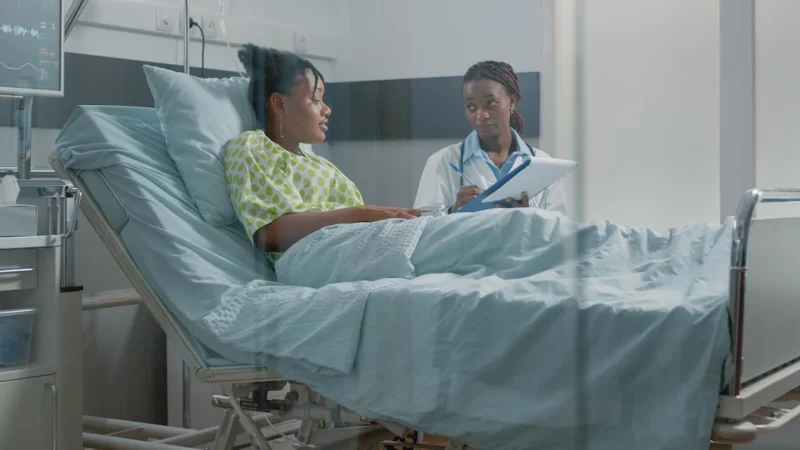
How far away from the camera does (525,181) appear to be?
1.40m

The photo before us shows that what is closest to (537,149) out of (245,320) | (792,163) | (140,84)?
(792,163)

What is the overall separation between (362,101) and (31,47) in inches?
32.2

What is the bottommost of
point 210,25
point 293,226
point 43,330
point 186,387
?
point 186,387

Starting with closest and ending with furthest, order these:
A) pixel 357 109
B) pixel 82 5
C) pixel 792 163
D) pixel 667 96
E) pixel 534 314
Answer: pixel 667 96 < pixel 534 314 < pixel 792 163 < pixel 357 109 < pixel 82 5

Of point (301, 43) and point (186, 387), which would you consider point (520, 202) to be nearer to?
point (301, 43)

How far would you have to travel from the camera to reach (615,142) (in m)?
1.03

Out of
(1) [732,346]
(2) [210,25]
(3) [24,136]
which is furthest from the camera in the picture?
(2) [210,25]

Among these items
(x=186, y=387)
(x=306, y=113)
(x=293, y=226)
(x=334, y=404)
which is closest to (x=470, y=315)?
(x=334, y=404)

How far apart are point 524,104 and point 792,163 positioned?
0.59m

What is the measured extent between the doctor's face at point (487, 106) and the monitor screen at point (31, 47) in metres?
1.09

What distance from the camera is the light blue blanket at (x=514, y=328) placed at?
45.2 inches

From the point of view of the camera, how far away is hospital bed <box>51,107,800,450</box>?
44.5 inches

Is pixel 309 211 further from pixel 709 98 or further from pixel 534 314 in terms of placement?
pixel 709 98

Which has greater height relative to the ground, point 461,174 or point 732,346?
point 461,174
